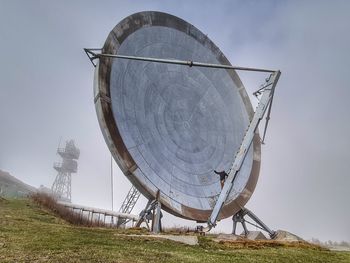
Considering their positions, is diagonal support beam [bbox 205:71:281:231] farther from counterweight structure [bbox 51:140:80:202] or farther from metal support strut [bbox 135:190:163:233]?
counterweight structure [bbox 51:140:80:202]

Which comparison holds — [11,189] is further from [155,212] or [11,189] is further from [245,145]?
[245,145]

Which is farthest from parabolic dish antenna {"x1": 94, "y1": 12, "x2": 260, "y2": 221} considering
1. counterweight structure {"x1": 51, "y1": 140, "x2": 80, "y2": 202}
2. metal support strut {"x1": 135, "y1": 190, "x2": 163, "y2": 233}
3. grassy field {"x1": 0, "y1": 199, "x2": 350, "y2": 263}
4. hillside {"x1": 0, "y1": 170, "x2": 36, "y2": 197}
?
counterweight structure {"x1": 51, "y1": 140, "x2": 80, "y2": 202}

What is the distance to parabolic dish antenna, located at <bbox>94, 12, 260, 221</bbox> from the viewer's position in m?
20.5

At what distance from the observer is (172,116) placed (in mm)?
25062

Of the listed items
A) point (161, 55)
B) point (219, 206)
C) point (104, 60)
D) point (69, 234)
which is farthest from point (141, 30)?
point (69, 234)

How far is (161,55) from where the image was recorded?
25.8 m

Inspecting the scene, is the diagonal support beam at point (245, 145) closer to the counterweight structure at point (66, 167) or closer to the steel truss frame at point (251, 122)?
the steel truss frame at point (251, 122)

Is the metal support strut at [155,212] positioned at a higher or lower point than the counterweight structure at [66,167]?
lower

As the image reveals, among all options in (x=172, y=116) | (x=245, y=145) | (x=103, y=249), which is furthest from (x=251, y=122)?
(x=103, y=249)

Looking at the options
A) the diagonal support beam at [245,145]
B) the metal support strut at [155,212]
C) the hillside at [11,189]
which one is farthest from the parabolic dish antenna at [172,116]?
the hillside at [11,189]

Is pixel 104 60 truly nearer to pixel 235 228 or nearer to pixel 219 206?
pixel 219 206

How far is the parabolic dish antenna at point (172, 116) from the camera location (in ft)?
67.4

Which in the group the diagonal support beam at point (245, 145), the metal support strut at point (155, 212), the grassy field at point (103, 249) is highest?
the diagonal support beam at point (245, 145)

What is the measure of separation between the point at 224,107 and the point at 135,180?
1423cm
